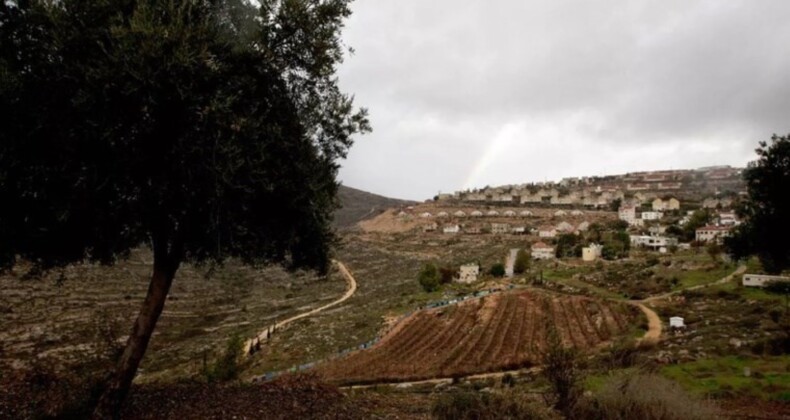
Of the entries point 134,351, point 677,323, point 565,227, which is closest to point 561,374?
point 134,351

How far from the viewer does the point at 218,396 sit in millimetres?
11641

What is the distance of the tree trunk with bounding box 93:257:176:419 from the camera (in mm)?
9641

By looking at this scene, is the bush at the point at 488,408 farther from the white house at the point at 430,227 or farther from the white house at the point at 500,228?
the white house at the point at 430,227

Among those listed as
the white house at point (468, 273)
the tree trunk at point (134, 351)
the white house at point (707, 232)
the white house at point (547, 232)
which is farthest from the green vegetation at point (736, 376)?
the white house at point (547, 232)

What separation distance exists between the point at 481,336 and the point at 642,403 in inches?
1464

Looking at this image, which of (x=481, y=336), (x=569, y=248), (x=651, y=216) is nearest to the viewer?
(x=481, y=336)

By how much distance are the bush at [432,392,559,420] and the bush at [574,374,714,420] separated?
1249 mm

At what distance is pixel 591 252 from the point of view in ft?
324

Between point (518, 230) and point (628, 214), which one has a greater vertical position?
point (628, 214)

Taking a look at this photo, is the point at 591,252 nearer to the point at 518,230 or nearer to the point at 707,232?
the point at 707,232

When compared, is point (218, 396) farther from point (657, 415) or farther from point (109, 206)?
point (657, 415)

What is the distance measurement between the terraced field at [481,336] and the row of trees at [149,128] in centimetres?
2165

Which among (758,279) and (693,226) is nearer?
(758,279)

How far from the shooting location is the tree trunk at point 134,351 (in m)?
9.64
